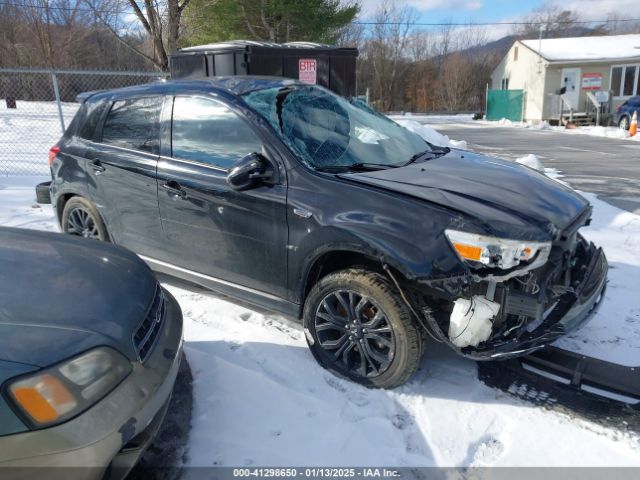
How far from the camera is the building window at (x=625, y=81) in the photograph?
26969 mm

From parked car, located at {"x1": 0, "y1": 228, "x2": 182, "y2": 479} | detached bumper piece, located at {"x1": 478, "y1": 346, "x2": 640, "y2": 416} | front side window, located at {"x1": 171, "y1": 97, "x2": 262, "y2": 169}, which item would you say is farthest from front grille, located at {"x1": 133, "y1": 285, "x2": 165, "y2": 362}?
detached bumper piece, located at {"x1": 478, "y1": 346, "x2": 640, "y2": 416}

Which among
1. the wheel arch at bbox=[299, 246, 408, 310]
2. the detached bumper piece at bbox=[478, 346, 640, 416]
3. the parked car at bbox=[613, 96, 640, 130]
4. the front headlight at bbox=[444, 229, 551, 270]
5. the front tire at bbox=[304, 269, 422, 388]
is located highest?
the parked car at bbox=[613, 96, 640, 130]

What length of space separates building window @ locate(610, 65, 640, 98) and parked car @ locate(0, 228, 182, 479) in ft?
105

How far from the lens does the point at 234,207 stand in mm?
3107

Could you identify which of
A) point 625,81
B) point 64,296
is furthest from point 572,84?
point 64,296

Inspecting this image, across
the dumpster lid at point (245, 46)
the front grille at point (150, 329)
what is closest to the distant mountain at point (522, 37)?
the dumpster lid at point (245, 46)

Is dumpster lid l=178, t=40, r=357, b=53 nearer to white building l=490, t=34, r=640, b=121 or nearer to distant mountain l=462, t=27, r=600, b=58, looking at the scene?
white building l=490, t=34, r=640, b=121

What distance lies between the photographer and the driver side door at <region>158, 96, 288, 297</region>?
3.02 m

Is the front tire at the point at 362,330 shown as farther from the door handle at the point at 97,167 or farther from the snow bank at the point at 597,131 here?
the snow bank at the point at 597,131

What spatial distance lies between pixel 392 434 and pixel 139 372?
1.33 m

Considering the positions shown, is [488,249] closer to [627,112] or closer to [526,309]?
[526,309]

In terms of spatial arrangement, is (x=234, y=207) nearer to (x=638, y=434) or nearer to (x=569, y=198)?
(x=569, y=198)

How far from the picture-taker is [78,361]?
69.1 inches

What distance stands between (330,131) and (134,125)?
5.25 ft
